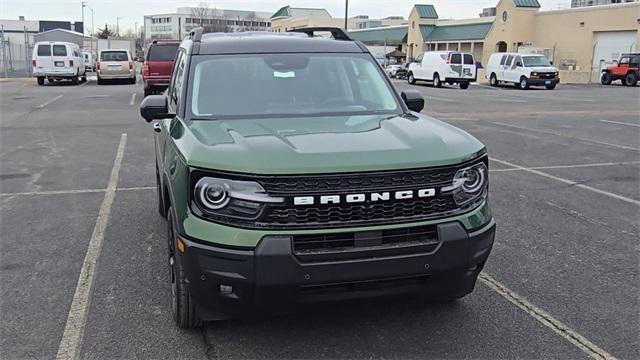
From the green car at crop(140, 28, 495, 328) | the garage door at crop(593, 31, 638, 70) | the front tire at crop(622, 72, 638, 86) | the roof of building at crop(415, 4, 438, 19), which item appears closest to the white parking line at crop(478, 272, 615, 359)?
the green car at crop(140, 28, 495, 328)

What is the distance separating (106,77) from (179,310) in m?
29.8

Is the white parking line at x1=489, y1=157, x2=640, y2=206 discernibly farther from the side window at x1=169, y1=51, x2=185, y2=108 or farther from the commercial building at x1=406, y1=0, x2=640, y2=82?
the commercial building at x1=406, y1=0, x2=640, y2=82

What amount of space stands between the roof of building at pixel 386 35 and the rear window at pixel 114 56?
156ft

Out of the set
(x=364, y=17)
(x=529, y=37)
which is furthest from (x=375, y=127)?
(x=364, y=17)

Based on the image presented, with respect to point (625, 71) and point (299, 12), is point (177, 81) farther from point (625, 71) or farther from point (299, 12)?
point (299, 12)

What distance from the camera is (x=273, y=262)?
298 centimetres

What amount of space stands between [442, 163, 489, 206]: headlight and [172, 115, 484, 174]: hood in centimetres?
10

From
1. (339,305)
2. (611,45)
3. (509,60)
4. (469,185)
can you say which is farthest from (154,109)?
(611,45)

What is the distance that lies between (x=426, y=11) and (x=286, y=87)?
65158mm

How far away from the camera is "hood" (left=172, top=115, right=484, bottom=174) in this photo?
3086mm

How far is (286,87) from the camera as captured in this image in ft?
15.0

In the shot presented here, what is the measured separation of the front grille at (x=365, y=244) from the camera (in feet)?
9.96

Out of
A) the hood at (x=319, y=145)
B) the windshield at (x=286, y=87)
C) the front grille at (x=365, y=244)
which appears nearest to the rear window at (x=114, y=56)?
the windshield at (x=286, y=87)

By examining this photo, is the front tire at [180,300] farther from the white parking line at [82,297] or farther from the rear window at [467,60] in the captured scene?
the rear window at [467,60]
